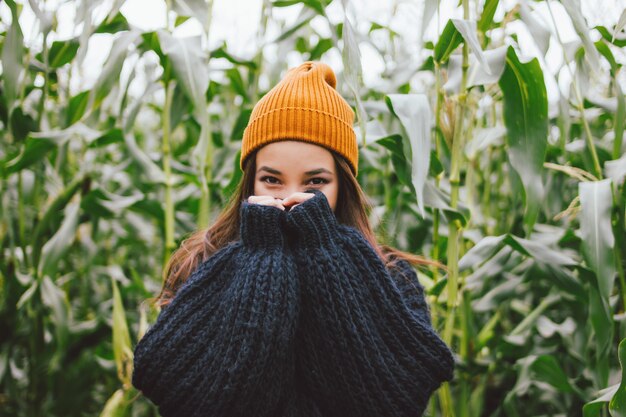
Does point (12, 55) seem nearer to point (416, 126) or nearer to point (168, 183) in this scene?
point (168, 183)

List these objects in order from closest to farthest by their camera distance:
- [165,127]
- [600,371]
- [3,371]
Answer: [600,371]
[165,127]
[3,371]

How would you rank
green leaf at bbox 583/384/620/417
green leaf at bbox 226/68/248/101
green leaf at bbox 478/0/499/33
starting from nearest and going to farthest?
green leaf at bbox 583/384/620/417 → green leaf at bbox 478/0/499/33 → green leaf at bbox 226/68/248/101

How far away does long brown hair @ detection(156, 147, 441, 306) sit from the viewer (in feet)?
3.27

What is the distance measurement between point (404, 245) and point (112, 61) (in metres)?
1.06

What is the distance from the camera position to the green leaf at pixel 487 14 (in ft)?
3.34

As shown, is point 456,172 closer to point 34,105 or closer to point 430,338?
point 430,338

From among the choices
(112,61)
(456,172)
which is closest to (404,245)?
(456,172)

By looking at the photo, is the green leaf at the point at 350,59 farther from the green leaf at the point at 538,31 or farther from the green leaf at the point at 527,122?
the green leaf at the point at 538,31

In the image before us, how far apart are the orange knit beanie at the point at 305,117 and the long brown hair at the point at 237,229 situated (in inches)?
1.3

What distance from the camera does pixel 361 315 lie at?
0.81 metres

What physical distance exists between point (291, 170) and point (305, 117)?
0.32 ft

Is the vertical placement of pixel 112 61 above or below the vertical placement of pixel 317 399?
above

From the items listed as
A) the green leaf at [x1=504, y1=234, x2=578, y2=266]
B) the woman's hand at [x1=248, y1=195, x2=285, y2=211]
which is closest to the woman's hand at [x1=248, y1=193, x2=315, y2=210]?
the woman's hand at [x1=248, y1=195, x2=285, y2=211]

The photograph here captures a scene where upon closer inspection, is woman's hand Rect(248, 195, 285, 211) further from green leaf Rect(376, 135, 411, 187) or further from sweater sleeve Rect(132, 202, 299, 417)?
green leaf Rect(376, 135, 411, 187)
